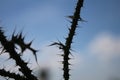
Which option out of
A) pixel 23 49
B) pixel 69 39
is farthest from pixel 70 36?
pixel 23 49

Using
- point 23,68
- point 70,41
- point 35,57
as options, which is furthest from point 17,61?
point 70,41

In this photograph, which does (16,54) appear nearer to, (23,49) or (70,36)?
(23,49)

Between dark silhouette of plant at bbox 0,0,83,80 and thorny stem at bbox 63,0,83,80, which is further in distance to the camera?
thorny stem at bbox 63,0,83,80

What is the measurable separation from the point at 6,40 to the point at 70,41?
2.94 feet

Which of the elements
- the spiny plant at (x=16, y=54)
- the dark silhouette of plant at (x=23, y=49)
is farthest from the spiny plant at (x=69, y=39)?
the spiny plant at (x=16, y=54)

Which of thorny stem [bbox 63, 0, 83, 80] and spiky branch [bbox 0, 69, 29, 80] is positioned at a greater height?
thorny stem [bbox 63, 0, 83, 80]

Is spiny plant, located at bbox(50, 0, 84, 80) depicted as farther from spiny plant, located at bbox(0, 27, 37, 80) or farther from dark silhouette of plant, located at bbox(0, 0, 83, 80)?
spiny plant, located at bbox(0, 27, 37, 80)

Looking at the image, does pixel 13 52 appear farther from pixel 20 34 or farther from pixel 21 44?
pixel 20 34

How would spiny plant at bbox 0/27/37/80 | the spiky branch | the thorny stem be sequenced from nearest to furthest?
spiny plant at bbox 0/27/37/80, the spiky branch, the thorny stem

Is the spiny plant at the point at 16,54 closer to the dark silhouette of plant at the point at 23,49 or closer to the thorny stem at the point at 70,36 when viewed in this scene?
the dark silhouette of plant at the point at 23,49

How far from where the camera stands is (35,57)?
2662 millimetres

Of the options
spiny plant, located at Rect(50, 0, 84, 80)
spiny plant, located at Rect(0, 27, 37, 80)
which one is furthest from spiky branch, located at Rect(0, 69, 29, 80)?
spiny plant, located at Rect(50, 0, 84, 80)

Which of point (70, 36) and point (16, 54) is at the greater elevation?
point (70, 36)

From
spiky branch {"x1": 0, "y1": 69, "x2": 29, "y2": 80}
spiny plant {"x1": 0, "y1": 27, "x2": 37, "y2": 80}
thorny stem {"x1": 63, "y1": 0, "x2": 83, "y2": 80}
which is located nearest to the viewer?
spiny plant {"x1": 0, "y1": 27, "x2": 37, "y2": 80}
